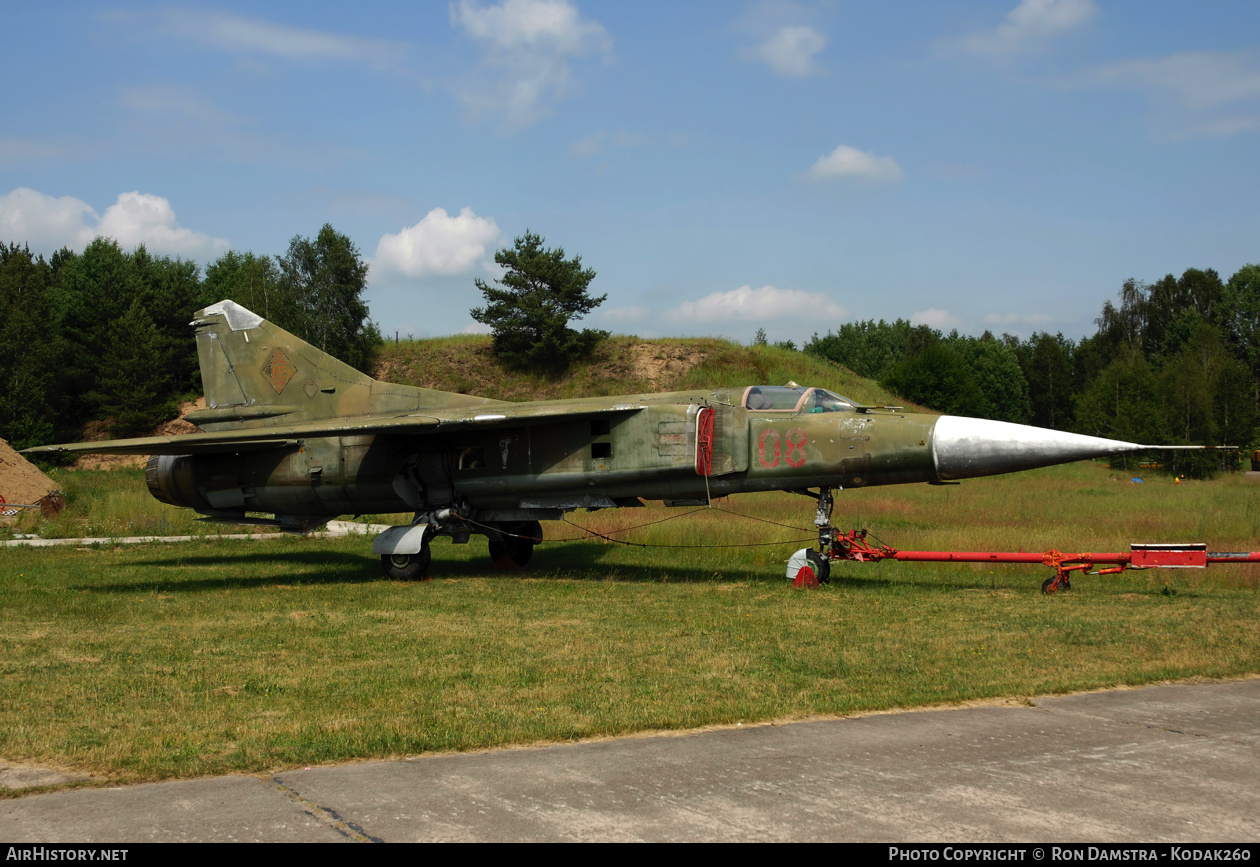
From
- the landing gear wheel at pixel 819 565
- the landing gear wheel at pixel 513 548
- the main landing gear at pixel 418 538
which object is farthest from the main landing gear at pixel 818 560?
the landing gear wheel at pixel 513 548

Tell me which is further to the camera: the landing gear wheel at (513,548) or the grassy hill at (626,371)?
the grassy hill at (626,371)

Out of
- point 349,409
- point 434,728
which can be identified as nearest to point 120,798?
point 434,728

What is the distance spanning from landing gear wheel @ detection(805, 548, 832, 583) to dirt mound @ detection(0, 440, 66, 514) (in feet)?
65.3

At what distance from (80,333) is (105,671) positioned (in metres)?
45.5

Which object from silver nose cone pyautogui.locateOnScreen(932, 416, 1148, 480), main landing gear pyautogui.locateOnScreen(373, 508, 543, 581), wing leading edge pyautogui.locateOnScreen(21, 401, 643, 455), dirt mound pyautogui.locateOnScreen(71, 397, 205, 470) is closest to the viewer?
silver nose cone pyautogui.locateOnScreen(932, 416, 1148, 480)

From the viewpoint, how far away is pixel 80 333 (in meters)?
46.9

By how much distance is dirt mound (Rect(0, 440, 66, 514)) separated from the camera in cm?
2334

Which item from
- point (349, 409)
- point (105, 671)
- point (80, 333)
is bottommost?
point (105, 671)

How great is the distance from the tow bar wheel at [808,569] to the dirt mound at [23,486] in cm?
1969

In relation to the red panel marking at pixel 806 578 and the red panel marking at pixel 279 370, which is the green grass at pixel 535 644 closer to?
the red panel marking at pixel 806 578

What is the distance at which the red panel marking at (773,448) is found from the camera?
1276 centimetres

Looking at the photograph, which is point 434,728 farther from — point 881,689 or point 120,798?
point 881,689

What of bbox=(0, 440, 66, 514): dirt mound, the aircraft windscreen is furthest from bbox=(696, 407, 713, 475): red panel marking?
bbox=(0, 440, 66, 514): dirt mound

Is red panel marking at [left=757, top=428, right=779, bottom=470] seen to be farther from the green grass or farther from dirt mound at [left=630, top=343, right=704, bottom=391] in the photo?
dirt mound at [left=630, top=343, right=704, bottom=391]
